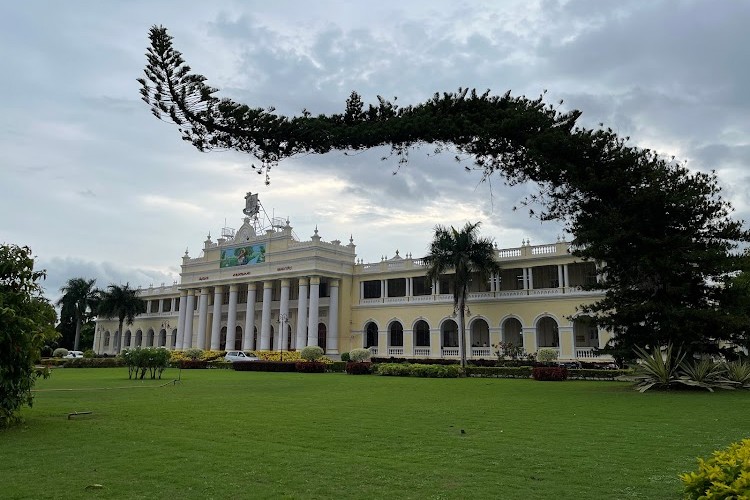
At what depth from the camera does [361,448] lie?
7.74m

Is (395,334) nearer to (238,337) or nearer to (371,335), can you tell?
(371,335)

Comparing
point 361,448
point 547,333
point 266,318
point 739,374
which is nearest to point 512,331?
point 547,333

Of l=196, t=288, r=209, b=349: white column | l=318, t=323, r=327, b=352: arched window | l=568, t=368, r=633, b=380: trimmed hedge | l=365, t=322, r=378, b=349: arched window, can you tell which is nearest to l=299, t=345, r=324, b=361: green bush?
l=365, t=322, r=378, b=349: arched window

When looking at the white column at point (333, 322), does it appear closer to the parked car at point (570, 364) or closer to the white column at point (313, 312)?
the white column at point (313, 312)

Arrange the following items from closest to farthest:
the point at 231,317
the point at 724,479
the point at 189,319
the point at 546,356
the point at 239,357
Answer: the point at 724,479
the point at 546,356
the point at 239,357
the point at 231,317
the point at 189,319

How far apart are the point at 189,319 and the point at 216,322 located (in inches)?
165

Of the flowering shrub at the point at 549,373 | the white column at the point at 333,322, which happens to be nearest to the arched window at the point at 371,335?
the white column at the point at 333,322

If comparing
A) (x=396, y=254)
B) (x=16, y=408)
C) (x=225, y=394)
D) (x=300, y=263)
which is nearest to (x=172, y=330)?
(x=300, y=263)

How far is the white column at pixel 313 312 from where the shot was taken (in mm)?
45844

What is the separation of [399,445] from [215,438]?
8.89 feet

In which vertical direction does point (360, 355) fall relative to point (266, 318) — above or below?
below

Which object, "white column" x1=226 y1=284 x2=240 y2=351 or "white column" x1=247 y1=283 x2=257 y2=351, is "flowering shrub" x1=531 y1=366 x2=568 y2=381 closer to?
"white column" x1=247 y1=283 x2=257 y2=351

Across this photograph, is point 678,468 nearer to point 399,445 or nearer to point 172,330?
point 399,445

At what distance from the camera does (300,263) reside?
155ft
